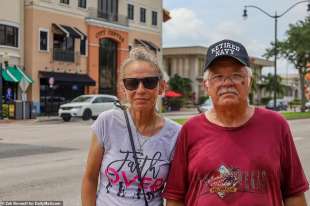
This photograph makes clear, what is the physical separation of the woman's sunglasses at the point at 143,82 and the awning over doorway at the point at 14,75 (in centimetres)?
3331

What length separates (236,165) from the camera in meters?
2.71

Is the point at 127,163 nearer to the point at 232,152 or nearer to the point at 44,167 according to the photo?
the point at 232,152

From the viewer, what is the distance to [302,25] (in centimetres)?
5525

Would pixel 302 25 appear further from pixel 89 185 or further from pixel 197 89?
pixel 89 185

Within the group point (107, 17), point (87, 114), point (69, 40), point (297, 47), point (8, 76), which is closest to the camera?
point (87, 114)

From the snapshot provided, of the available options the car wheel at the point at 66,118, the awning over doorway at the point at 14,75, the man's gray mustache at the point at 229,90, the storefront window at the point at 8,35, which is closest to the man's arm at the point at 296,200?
the man's gray mustache at the point at 229,90

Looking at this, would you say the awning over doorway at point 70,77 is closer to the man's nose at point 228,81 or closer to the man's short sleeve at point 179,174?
the man's short sleeve at point 179,174

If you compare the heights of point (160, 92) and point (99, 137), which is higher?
point (160, 92)

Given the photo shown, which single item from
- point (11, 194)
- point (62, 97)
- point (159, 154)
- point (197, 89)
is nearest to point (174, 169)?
point (159, 154)

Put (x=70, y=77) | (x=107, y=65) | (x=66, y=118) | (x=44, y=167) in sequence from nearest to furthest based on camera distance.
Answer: (x=44, y=167)
(x=66, y=118)
(x=70, y=77)
(x=107, y=65)

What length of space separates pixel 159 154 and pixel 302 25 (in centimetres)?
5501

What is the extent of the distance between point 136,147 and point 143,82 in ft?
1.26

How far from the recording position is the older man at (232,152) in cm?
270


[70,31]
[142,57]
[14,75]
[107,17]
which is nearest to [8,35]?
[14,75]
